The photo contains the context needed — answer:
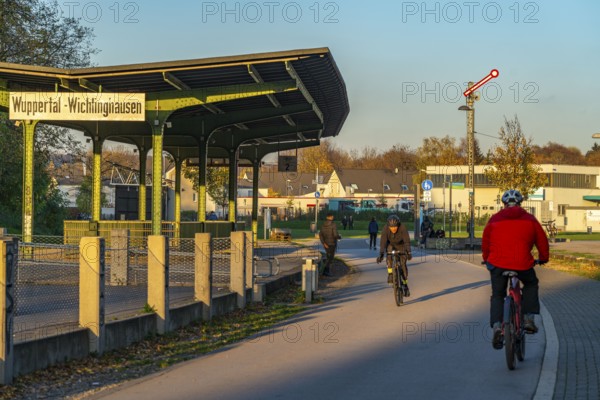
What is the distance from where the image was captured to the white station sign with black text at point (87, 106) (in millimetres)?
23328

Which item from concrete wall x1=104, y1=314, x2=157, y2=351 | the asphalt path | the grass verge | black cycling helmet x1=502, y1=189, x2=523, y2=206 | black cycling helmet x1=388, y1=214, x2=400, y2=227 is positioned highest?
black cycling helmet x1=502, y1=189, x2=523, y2=206

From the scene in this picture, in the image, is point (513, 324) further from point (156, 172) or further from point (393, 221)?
point (156, 172)

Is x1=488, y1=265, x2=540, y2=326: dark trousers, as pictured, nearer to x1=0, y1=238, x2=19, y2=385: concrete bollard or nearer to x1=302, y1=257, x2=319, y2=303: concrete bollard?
x1=0, y1=238, x2=19, y2=385: concrete bollard

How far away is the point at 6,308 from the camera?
827 centimetres

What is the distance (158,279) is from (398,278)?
5.66 meters

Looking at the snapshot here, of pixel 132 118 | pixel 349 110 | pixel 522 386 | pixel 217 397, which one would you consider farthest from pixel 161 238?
pixel 349 110

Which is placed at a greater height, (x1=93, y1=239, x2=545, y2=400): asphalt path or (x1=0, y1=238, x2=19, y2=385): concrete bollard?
(x1=0, y1=238, x2=19, y2=385): concrete bollard

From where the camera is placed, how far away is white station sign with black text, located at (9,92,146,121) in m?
23.3

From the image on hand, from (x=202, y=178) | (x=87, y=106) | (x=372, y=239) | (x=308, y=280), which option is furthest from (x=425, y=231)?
(x=308, y=280)

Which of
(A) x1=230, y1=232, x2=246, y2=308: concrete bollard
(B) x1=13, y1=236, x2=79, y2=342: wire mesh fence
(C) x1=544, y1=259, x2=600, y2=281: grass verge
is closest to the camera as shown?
(B) x1=13, y1=236, x2=79, y2=342: wire mesh fence

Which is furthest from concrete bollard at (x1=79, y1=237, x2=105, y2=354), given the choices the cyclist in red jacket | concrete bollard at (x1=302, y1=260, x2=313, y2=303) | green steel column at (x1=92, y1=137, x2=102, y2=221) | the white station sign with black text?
green steel column at (x1=92, y1=137, x2=102, y2=221)

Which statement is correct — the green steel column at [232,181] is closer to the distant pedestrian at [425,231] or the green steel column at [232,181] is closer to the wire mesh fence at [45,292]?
the distant pedestrian at [425,231]

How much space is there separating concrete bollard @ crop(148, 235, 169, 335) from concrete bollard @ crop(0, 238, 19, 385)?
3333mm

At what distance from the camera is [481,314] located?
49.7ft
